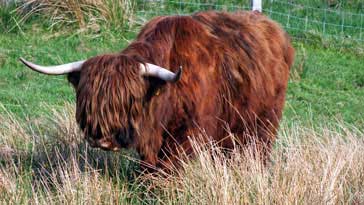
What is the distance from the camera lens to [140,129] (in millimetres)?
6648

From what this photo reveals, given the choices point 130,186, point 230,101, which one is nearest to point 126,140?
point 130,186

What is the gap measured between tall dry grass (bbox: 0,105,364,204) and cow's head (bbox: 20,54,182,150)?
41 cm

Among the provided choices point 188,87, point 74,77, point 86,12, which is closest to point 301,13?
point 86,12

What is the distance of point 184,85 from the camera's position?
6898 mm

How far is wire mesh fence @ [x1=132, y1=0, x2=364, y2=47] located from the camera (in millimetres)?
13101

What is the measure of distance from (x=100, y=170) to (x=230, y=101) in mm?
1123

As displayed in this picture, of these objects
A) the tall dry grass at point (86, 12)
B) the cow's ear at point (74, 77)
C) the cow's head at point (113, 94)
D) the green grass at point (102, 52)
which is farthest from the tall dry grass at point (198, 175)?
the tall dry grass at point (86, 12)

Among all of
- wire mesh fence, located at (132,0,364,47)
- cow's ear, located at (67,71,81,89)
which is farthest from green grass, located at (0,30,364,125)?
cow's ear, located at (67,71,81,89)

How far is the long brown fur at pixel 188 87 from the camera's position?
6.48 m

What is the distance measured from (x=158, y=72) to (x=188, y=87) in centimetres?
43

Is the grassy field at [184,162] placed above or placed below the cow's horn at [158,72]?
below

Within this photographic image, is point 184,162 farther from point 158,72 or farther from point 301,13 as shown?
point 301,13

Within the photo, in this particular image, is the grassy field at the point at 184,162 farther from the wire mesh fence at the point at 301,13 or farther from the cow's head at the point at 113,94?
the wire mesh fence at the point at 301,13

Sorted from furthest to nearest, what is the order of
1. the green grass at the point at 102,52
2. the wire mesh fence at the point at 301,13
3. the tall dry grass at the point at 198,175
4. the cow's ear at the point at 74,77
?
the wire mesh fence at the point at 301,13 → the green grass at the point at 102,52 → the cow's ear at the point at 74,77 → the tall dry grass at the point at 198,175
